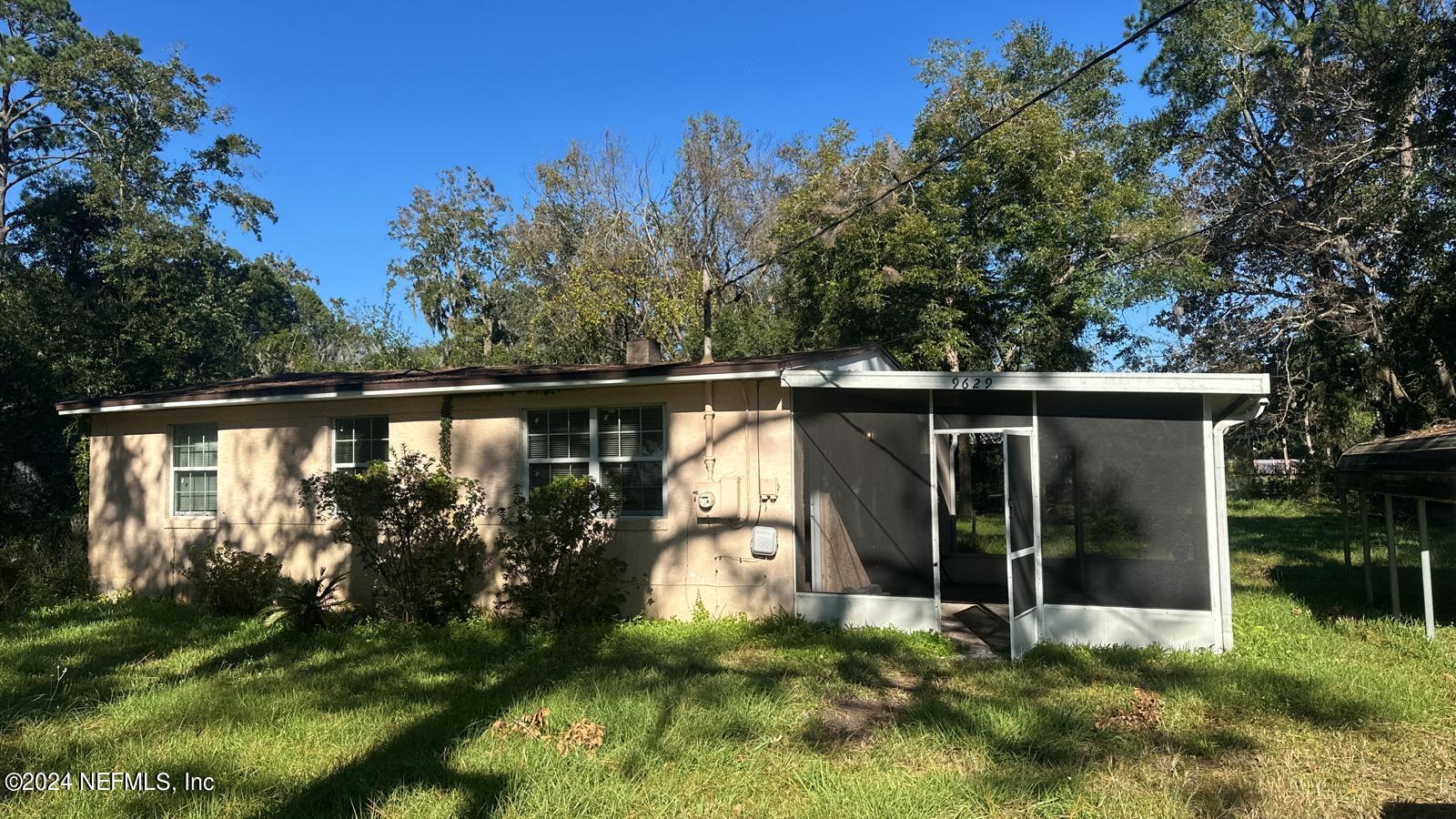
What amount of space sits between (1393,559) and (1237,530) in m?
10.1

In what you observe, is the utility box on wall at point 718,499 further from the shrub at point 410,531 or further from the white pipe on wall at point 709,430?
the shrub at point 410,531

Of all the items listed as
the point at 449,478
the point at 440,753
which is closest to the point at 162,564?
the point at 449,478

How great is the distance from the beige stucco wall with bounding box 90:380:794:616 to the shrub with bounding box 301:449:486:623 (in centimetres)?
48

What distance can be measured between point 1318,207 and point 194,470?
20.9 meters

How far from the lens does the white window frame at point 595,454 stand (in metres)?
8.51

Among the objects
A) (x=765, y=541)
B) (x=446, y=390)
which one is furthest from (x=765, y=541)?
(x=446, y=390)

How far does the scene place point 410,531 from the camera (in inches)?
327

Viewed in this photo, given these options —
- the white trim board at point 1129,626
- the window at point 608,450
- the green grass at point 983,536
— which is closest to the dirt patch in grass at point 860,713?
the white trim board at point 1129,626

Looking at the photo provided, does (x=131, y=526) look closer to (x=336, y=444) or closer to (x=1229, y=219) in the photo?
(x=336, y=444)

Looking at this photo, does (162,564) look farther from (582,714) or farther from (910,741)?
(910,741)

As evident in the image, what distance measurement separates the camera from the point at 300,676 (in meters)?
6.52

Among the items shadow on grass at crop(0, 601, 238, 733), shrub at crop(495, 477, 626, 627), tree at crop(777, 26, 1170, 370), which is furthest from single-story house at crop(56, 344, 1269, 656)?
tree at crop(777, 26, 1170, 370)

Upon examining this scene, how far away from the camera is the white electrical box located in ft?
26.1

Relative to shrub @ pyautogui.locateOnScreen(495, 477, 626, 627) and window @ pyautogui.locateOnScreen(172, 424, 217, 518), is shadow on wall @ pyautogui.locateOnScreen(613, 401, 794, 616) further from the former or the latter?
window @ pyautogui.locateOnScreen(172, 424, 217, 518)
